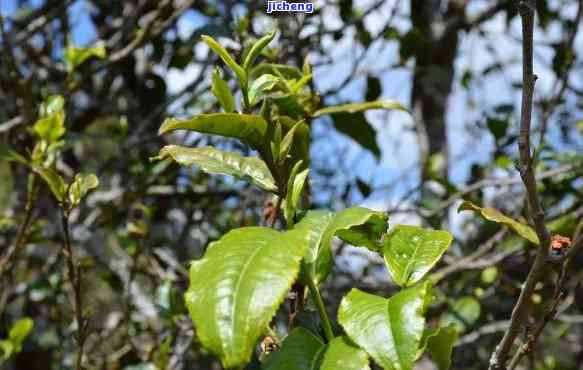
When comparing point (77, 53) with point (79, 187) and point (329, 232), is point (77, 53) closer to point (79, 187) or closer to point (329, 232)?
point (79, 187)

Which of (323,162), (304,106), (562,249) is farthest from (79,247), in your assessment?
(562,249)

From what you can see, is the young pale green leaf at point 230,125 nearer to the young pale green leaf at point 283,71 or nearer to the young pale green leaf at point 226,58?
the young pale green leaf at point 226,58

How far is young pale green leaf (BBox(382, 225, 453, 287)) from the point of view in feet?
2.54

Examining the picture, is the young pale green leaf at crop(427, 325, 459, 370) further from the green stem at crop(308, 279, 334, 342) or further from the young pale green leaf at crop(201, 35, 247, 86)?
the young pale green leaf at crop(201, 35, 247, 86)

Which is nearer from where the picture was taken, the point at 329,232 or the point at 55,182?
the point at 329,232

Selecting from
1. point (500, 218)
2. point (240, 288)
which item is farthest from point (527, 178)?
point (240, 288)

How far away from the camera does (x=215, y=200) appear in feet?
9.11

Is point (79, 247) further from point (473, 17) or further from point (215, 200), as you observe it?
point (473, 17)

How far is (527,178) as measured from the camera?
0.66m

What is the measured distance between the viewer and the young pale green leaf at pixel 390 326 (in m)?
0.66

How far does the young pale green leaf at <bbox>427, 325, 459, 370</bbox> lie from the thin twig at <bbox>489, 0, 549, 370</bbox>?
0.05 meters

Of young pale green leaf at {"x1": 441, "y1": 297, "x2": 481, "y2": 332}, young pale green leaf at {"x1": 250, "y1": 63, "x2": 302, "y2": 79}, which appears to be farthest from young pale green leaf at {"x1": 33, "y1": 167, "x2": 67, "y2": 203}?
young pale green leaf at {"x1": 441, "y1": 297, "x2": 481, "y2": 332}

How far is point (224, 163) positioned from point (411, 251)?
11.4 inches

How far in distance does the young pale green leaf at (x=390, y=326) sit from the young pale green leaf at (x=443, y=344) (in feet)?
0.30
